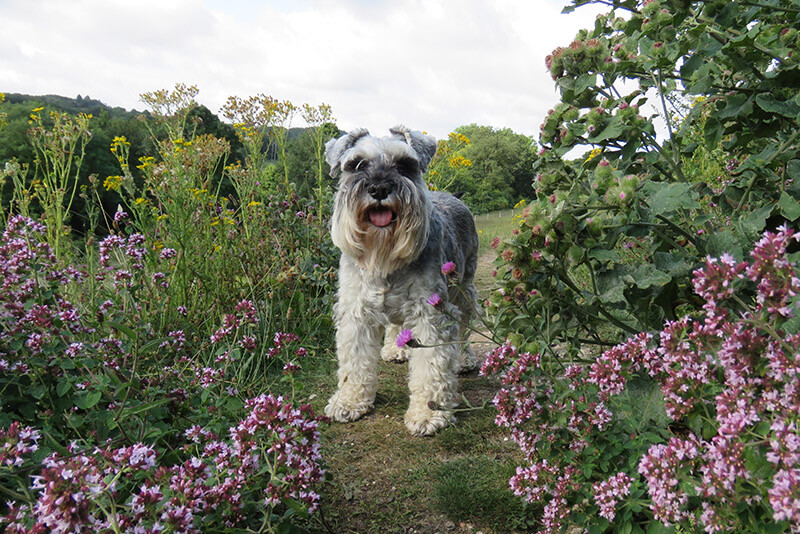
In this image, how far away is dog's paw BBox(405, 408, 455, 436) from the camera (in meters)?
3.40

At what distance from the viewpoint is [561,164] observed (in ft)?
8.44

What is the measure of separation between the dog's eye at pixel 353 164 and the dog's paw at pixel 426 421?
5.93ft

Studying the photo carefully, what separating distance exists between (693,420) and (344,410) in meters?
→ 2.52

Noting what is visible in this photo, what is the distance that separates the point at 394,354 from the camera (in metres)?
4.92

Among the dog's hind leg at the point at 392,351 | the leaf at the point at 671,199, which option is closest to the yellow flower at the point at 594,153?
the leaf at the point at 671,199

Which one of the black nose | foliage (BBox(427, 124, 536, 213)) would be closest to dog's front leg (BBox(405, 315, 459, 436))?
the black nose

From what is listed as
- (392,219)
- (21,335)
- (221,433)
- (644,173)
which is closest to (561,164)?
(644,173)

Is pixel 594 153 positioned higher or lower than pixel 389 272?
higher

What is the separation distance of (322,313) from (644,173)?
10.7 ft

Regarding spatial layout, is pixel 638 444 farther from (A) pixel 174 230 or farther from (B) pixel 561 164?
(A) pixel 174 230

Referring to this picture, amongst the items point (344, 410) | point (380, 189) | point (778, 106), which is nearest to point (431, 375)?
point (344, 410)

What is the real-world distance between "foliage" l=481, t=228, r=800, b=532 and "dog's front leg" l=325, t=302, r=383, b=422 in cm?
166

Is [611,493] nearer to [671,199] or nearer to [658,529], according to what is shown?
→ [658,529]

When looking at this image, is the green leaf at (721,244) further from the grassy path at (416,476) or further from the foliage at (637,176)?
the grassy path at (416,476)
